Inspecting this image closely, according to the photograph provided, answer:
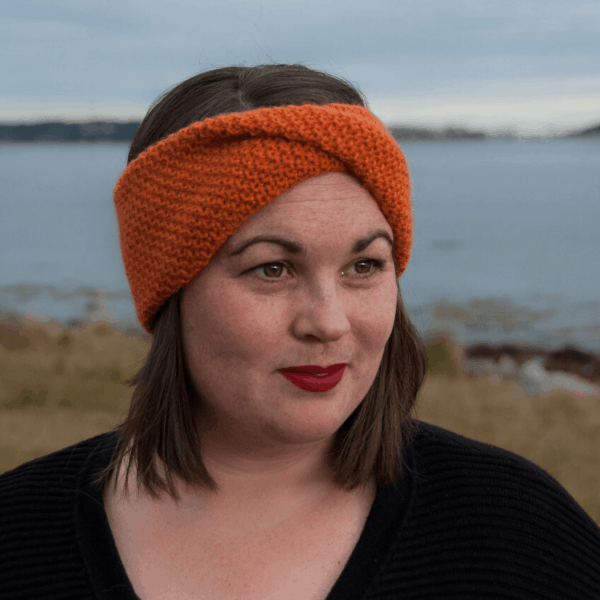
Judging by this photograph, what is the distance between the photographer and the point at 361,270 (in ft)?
5.94

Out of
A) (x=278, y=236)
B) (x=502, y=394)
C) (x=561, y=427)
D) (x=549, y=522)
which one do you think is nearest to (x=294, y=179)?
(x=278, y=236)

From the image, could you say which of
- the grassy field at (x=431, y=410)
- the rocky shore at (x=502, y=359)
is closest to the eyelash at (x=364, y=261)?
the grassy field at (x=431, y=410)

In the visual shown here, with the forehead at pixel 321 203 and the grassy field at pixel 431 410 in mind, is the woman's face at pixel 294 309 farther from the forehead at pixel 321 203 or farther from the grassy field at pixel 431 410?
the grassy field at pixel 431 410

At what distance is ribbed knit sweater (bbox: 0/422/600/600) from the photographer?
6.21ft

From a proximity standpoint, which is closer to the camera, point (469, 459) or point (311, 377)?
point (311, 377)

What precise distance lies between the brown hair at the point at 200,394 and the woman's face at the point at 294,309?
0.17 meters

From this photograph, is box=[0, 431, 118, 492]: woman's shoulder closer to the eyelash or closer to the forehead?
the eyelash

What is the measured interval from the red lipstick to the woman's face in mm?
16

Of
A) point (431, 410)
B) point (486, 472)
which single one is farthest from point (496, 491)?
point (431, 410)

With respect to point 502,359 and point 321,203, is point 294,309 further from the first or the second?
point 502,359

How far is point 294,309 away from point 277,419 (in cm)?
29

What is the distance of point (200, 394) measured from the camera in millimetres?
1968

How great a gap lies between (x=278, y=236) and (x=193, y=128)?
353 mm

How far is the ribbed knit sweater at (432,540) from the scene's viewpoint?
1.89m
